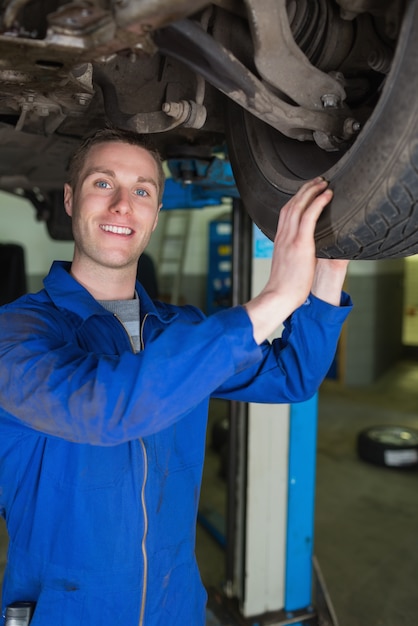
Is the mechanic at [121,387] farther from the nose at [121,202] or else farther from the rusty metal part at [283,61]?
the rusty metal part at [283,61]

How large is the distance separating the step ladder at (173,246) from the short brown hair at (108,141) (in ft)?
16.6

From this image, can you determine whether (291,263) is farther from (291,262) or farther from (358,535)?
(358,535)

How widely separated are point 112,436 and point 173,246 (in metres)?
5.84

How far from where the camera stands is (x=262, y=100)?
2.67 feet

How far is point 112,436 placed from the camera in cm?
70

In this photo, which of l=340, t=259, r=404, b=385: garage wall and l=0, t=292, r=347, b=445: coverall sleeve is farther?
l=340, t=259, r=404, b=385: garage wall

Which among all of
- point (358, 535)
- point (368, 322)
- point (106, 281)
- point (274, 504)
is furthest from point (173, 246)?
point (106, 281)

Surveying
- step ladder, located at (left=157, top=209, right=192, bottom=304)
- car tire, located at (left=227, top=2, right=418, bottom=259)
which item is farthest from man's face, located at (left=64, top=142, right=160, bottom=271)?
step ladder, located at (left=157, top=209, right=192, bottom=304)

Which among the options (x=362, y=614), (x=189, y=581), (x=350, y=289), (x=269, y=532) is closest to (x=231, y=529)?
(x=269, y=532)

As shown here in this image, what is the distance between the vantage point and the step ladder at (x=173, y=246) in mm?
6297

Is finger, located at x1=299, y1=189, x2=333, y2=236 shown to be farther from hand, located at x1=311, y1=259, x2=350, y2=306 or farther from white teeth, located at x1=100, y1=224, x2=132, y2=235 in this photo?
white teeth, located at x1=100, y1=224, x2=132, y2=235

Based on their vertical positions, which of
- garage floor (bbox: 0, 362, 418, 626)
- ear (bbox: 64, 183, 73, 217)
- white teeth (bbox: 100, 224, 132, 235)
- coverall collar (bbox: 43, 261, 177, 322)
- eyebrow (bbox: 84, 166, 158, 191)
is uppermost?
eyebrow (bbox: 84, 166, 158, 191)

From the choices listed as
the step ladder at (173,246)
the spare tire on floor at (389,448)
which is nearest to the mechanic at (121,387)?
the spare tire on floor at (389,448)

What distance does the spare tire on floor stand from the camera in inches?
129
